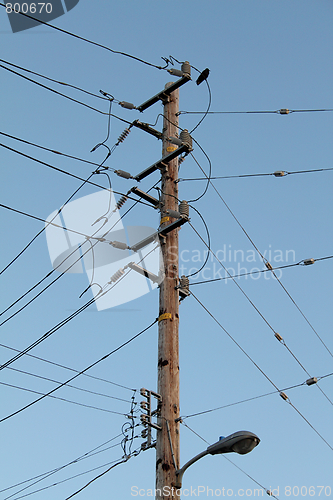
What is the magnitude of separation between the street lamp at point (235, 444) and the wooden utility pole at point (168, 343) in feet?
1.27

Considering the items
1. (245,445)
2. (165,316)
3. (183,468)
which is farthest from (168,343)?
(245,445)

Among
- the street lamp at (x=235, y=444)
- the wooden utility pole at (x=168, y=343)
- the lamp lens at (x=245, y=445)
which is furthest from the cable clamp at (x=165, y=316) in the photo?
the lamp lens at (x=245, y=445)

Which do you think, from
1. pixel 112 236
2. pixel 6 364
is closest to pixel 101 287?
pixel 112 236

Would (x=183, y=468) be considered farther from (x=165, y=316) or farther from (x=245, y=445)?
(x=165, y=316)

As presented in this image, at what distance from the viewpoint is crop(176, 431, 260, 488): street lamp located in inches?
277

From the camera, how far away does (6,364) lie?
35.8ft

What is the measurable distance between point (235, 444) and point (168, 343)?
2.04 meters

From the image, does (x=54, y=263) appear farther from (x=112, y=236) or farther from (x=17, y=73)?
(x=17, y=73)

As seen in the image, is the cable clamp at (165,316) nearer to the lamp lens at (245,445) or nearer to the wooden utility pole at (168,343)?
the wooden utility pole at (168,343)

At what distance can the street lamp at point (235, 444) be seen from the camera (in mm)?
7027

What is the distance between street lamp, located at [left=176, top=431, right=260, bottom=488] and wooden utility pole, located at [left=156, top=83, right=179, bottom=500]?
386mm

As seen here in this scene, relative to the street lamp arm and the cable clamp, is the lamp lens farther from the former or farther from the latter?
the cable clamp

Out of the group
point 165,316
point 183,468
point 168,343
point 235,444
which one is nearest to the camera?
point 235,444

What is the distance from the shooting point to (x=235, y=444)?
707cm
